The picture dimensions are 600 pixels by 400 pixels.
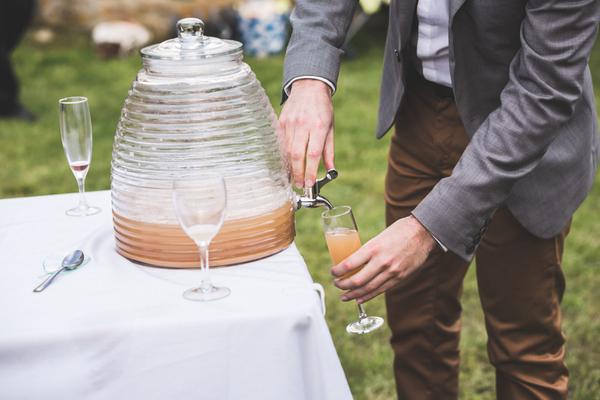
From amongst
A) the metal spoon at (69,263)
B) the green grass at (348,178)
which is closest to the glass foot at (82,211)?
the metal spoon at (69,263)

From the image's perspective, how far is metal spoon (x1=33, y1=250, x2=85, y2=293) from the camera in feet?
5.26

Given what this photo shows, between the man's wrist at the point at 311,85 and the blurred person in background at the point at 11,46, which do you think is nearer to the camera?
the man's wrist at the point at 311,85

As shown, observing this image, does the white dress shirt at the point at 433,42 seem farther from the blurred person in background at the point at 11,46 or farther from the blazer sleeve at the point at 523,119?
the blurred person in background at the point at 11,46

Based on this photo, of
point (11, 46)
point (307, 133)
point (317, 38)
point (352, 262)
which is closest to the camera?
point (352, 262)

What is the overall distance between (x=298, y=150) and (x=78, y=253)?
49cm

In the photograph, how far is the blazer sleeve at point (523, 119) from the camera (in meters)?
1.65

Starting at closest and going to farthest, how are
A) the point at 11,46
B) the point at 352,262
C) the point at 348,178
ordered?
the point at 352,262 → the point at 348,178 → the point at 11,46

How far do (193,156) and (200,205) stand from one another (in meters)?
Result: 0.18

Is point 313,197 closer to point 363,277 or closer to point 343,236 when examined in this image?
point 343,236

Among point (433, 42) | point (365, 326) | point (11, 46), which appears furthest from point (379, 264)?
point (11, 46)

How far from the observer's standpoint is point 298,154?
1778 mm

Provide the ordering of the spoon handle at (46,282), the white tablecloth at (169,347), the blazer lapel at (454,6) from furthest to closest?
1. the blazer lapel at (454,6)
2. the spoon handle at (46,282)
3. the white tablecloth at (169,347)

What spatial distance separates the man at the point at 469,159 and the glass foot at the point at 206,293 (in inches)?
8.8

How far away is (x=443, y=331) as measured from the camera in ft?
7.88
